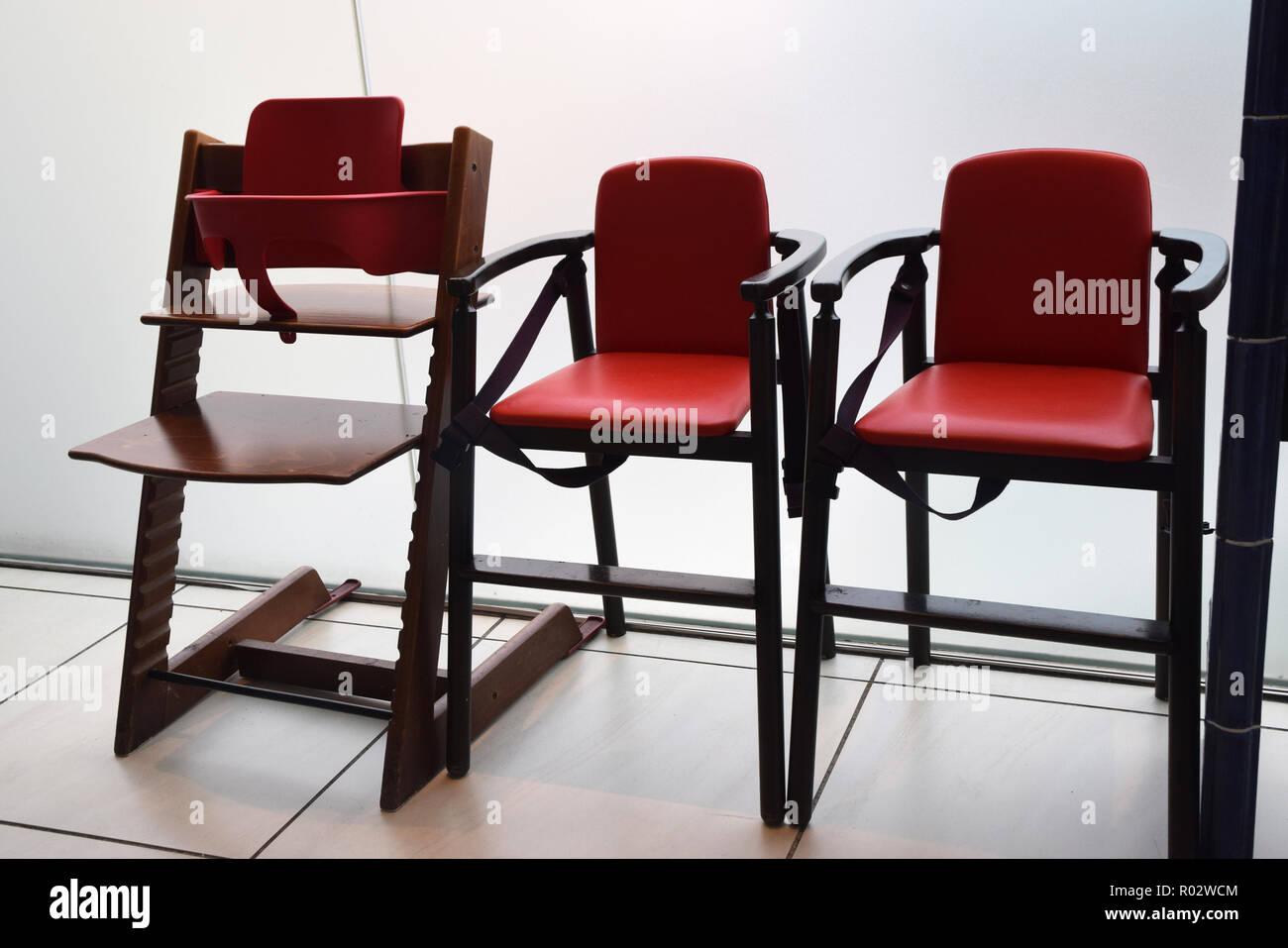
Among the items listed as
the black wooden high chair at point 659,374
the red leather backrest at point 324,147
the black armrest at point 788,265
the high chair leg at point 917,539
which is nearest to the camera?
the black armrest at point 788,265

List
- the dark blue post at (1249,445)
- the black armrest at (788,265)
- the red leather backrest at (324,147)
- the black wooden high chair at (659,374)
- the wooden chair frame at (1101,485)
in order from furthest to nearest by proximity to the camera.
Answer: the red leather backrest at (324,147) < the black wooden high chair at (659,374) < the black armrest at (788,265) < the wooden chair frame at (1101,485) < the dark blue post at (1249,445)

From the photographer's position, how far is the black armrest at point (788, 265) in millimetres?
1810

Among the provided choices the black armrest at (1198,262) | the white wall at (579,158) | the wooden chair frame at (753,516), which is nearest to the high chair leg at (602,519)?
the white wall at (579,158)

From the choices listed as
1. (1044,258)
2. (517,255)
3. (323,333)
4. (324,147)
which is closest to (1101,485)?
(1044,258)

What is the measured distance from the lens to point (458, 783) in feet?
7.13

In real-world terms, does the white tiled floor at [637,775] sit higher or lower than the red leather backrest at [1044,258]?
lower

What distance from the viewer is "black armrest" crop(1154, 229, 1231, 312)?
1.62 m

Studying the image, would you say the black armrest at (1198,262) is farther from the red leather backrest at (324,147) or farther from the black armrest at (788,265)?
the red leather backrest at (324,147)

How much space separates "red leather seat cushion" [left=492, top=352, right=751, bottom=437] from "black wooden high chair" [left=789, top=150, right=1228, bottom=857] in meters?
0.16

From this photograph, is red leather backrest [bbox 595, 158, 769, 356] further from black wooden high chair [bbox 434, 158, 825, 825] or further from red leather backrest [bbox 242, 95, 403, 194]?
red leather backrest [bbox 242, 95, 403, 194]

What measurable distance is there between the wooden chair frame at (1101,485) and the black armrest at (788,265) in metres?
0.05

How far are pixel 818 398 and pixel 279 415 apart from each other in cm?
103

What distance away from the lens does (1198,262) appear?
6.10 feet

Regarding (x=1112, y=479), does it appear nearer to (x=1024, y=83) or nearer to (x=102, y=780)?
(x=1024, y=83)
